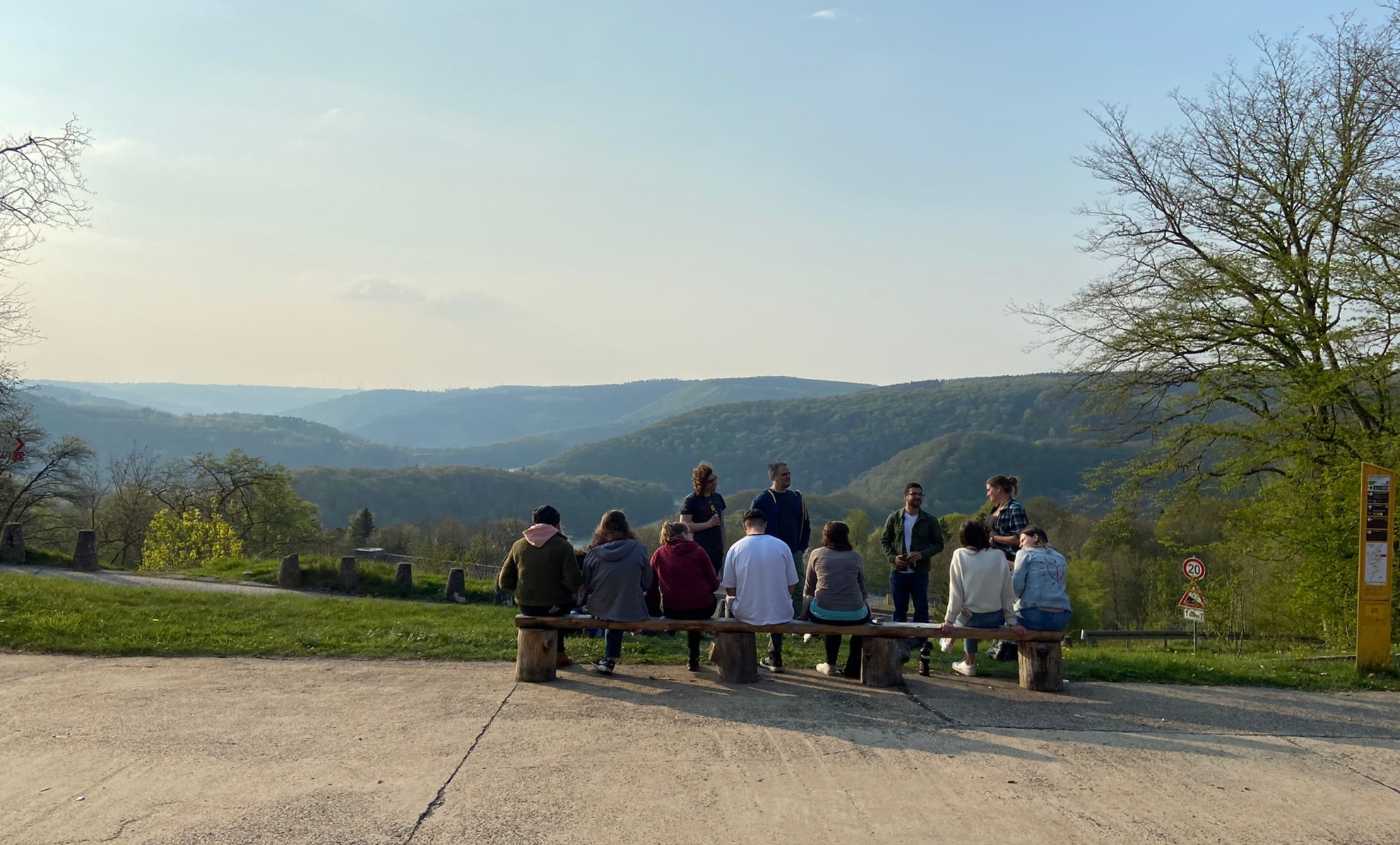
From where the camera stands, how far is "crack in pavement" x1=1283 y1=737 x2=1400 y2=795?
227 inches

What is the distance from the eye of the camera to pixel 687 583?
8.30 metres

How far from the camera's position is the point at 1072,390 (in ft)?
60.9

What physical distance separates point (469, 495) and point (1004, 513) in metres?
125

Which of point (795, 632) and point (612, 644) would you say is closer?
point (795, 632)

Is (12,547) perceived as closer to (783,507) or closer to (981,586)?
(783,507)

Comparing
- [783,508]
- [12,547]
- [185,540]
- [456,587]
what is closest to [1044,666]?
[783,508]

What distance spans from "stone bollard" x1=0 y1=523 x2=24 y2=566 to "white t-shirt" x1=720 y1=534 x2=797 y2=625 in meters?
17.3

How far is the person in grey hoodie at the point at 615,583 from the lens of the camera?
8055mm

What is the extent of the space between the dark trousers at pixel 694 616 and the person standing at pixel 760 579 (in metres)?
0.28

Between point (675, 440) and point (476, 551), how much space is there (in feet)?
444

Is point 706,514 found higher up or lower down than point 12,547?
higher up

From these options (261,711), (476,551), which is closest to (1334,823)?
(261,711)

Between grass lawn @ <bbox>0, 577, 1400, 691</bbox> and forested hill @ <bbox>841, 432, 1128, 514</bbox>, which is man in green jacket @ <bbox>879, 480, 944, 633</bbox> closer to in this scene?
grass lawn @ <bbox>0, 577, 1400, 691</bbox>

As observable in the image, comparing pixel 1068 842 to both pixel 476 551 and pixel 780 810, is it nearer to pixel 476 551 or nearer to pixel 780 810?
pixel 780 810
